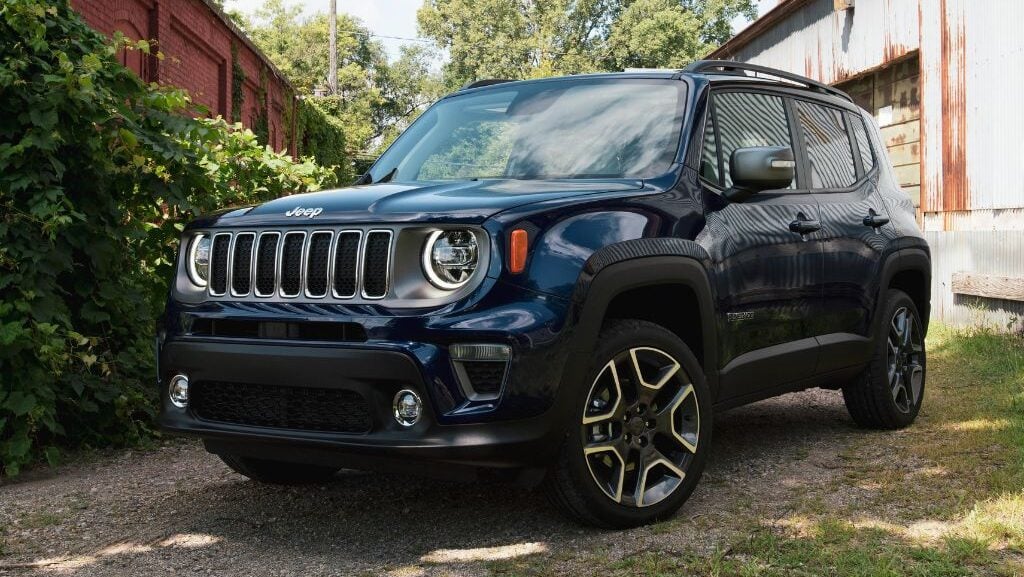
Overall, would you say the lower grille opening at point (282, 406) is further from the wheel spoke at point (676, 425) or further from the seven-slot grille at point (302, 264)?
the wheel spoke at point (676, 425)

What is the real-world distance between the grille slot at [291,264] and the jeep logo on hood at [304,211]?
9 cm

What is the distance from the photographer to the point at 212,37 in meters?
20.6

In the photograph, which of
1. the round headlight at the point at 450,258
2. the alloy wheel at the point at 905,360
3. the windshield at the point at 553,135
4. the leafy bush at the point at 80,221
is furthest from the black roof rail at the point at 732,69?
the leafy bush at the point at 80,221

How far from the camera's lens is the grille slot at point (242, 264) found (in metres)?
4.52

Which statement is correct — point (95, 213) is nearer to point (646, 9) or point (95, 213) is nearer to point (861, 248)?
point (861, 248)

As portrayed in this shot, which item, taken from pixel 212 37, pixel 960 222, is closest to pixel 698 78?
pixel 960 222

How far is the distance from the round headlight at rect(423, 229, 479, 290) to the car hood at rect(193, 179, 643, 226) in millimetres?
74

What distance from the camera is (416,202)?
4336 mm

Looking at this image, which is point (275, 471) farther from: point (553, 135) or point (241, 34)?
point (241, 34)

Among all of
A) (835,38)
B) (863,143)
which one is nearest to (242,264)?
(863,143)

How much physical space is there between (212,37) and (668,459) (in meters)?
17.7

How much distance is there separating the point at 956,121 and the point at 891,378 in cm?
666

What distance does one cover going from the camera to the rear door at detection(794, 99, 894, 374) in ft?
19.6

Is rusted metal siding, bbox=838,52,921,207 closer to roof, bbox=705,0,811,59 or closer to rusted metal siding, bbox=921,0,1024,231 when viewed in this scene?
rusted metal siding, bbox=921,0,1024,231
